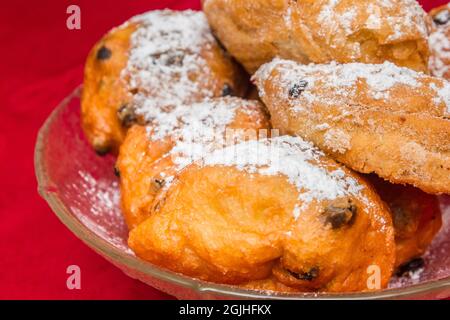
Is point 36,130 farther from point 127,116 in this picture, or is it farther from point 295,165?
point 295,165

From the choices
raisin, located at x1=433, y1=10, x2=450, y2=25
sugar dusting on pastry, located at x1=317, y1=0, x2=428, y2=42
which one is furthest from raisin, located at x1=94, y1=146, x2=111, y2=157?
raisin, located at x1=433, y1=10, x2=450, y2=25

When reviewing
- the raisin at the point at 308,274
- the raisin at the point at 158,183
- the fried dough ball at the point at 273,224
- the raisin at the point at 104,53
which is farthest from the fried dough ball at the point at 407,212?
the raisin at the point at 104,53

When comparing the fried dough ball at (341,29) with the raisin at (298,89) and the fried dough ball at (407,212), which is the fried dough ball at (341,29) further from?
the fried dough ball at (407,212)

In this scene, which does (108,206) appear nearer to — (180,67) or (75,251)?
(75,251)

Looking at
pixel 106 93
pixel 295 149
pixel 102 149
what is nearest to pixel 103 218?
pixel 102 149

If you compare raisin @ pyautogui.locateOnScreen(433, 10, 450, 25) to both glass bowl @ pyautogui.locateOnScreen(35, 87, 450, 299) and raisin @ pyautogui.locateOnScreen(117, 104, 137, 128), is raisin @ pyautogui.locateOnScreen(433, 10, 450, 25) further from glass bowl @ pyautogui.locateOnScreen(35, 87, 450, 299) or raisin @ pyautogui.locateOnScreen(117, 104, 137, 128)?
raisin @ pyautogui.locateOnScreen(117, 104, 137, 128)

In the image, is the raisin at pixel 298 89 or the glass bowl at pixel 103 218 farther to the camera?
the raisin at pixel 298 89
